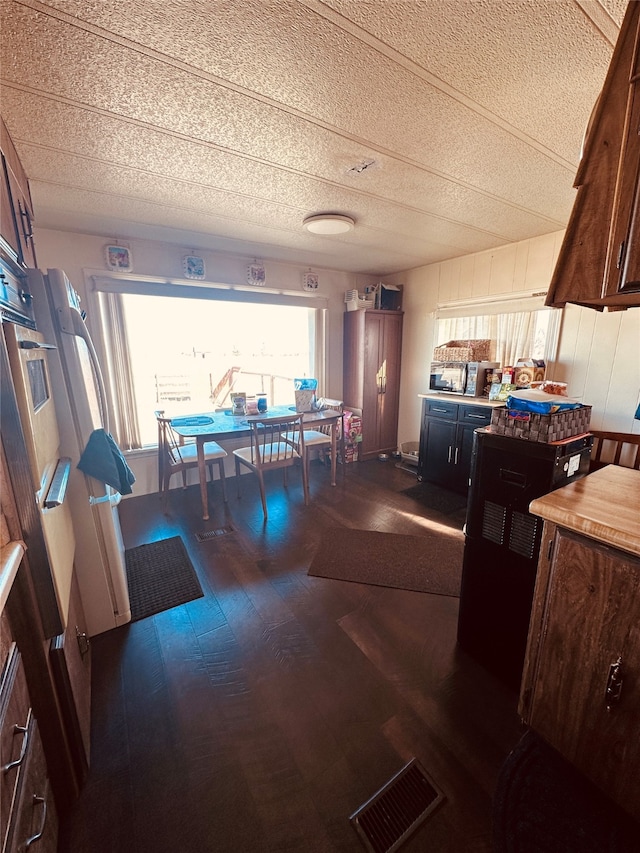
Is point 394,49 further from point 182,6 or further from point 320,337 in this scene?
point 320,337

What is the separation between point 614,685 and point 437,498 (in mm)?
2481

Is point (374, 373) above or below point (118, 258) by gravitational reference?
below

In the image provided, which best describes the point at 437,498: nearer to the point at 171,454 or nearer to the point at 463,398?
the point at 463,398

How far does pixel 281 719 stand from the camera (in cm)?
137

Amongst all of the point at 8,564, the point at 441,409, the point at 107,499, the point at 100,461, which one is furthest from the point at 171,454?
the point at 441,409

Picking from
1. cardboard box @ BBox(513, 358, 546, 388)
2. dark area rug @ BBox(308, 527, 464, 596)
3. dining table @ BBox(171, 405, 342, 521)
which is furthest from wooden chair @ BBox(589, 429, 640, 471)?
dining table @ BBox(171, 405, 342, 521)

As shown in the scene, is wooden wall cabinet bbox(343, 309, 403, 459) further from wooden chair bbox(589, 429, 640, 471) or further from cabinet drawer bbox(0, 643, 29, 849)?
cabinet drawer bbox(0, 643, 29, 849)

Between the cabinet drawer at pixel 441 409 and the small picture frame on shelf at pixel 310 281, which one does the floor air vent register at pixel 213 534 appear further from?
the small picture frame on shelf at pixel 310 281

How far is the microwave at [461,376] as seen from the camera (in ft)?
11.2

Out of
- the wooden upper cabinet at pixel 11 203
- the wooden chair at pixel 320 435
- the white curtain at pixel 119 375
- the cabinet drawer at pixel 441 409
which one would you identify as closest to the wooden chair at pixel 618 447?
the cabinet drawer at pixel 441 409

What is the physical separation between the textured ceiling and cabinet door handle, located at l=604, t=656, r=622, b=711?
192cm

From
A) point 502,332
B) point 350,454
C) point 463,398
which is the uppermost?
point 502,332

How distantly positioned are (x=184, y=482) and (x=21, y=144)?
257 centimetres

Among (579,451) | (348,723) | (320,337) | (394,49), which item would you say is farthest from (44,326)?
(320,337)
